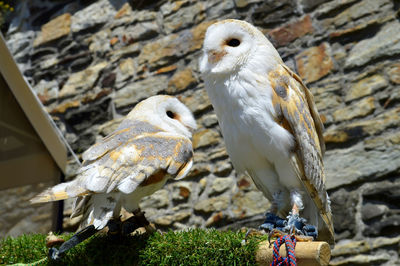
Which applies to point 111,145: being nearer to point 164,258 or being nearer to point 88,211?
point 88,211

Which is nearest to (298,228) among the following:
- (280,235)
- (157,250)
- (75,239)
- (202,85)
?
(280,235)

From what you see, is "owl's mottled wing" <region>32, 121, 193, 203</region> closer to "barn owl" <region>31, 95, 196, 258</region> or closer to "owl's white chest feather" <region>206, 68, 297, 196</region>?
"barn owl" <region>31, 95, 196, 258</region>

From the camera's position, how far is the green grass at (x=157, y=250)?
118 cm

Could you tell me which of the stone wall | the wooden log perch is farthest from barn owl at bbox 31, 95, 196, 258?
the stone wall

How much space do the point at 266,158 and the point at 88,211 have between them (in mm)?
582

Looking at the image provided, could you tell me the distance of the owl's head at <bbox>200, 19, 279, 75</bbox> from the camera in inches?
52.2

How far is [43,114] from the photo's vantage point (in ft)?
8.76

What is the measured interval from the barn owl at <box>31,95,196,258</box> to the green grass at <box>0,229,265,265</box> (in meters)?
0.09

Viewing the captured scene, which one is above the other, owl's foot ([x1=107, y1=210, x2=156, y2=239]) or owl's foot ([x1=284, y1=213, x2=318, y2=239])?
owl's foot ([x1=284, y1=213, x2=318, y2=239])

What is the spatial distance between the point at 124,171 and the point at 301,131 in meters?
0.54

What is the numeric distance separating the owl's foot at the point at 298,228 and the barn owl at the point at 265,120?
4 centimetres

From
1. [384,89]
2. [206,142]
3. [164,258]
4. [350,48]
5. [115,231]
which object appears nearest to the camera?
[164,258]

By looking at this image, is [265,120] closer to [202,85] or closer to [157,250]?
[157,250]

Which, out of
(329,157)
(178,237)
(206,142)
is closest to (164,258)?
(178,237)
